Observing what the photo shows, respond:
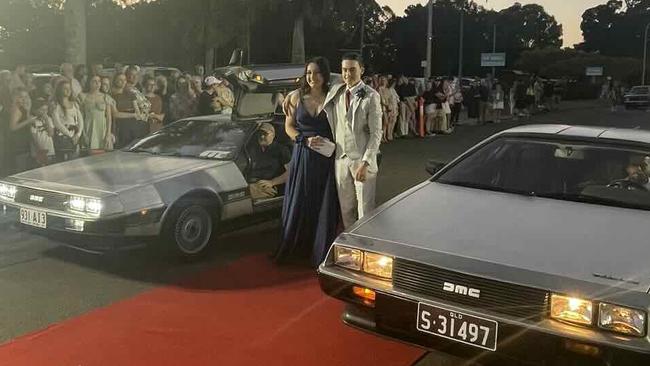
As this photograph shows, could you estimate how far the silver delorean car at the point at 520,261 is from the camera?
9.26 ft

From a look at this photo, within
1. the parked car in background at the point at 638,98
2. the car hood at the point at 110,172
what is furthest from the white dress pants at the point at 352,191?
the parked car in background at the point at 638,98

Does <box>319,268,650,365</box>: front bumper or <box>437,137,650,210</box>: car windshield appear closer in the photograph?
<box>319,268,650,365</box>: front bumper

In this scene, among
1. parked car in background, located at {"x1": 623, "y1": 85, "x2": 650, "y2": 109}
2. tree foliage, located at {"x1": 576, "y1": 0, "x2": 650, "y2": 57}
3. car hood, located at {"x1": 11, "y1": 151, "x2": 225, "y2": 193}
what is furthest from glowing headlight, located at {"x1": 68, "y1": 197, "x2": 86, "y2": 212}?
tree foliage, located at {"x1": 576, "y1": 0, "x2": 650, "y2": 57}

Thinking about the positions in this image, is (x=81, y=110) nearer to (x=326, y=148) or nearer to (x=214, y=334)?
(x=326, y=148)

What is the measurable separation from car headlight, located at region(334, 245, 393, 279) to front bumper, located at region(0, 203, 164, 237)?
2249mm

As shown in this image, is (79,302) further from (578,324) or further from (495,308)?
(578,324)

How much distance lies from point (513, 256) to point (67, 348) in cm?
254

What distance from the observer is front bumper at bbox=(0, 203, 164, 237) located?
5.11 m

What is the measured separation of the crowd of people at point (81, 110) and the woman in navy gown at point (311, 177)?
285 centimetres

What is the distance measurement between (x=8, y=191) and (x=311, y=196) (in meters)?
2.57

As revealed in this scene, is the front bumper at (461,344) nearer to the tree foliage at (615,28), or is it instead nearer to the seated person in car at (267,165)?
the seated person in car at (267,165)

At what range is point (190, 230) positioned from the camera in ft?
18.8

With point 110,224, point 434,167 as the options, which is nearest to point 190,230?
point 110,224

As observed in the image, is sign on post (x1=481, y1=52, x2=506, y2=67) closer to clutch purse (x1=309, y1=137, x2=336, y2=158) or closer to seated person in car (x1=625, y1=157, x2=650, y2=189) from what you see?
clutch purse (x1=309, y1=137, x2=336, y2=158)
